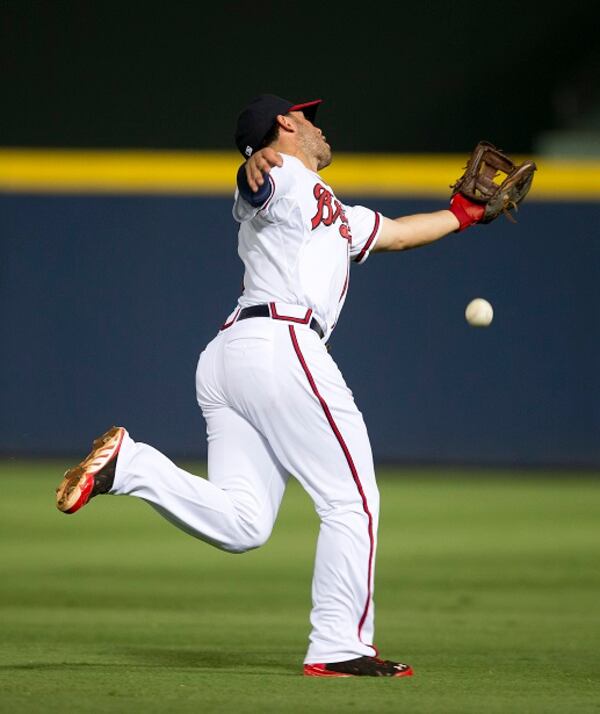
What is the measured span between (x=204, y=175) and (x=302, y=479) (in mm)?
7368

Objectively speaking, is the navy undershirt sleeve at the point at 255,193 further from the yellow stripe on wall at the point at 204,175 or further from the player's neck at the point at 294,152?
the yellow stripe on wall at the point at 204,175

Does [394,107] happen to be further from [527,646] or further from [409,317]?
[527,646]

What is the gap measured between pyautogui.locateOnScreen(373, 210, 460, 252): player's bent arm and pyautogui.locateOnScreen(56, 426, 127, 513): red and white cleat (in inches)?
40.5

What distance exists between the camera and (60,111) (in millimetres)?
14695

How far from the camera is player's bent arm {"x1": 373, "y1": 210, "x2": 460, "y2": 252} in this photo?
4.41m

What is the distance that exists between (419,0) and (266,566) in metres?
9.29

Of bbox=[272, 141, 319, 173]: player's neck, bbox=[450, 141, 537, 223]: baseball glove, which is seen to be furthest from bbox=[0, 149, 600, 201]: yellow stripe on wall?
bbox=[272, 141, 319, 173]: player's neck

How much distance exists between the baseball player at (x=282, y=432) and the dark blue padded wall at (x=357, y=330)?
6878 millimetres

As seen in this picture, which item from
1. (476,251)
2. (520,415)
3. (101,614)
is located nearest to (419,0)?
(476,251)

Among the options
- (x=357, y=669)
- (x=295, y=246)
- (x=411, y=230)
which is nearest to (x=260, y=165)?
(x=295, y=246)

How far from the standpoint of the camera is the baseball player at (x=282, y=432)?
13.1 ft

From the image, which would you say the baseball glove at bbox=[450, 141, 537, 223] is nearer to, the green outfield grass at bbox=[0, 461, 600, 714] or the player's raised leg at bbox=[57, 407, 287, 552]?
the player's raised leg at bbox=[57, 407, 287, 552]

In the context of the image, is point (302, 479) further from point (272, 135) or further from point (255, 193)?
point (272, 135)

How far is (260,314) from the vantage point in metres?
4.15
